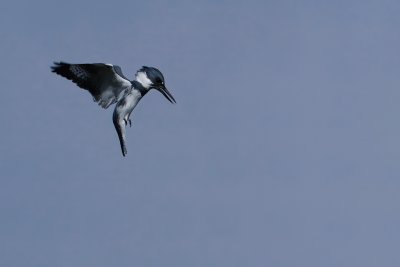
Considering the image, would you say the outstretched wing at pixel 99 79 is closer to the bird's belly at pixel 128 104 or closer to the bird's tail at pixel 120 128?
the bird's belly at pixel 128 104

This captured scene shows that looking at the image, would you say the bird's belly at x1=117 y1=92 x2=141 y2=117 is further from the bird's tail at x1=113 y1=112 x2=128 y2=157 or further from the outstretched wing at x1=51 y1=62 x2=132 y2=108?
the outstretched wing at x1=51 y1=62 x2=132 y2=108

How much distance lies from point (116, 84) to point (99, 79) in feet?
3.99

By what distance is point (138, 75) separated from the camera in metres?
39.6

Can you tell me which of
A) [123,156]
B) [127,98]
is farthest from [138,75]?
[123,156]

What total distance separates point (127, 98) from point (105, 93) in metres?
2.15

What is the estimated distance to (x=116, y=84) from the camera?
41.3 m

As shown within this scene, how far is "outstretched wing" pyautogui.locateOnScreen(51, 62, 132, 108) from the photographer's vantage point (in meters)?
41.3

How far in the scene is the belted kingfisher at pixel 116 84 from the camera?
129ft

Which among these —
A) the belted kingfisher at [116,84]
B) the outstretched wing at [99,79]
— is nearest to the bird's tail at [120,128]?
the belted kingfisher at [116,84]

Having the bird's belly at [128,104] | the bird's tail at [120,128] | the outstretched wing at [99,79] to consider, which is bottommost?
the bird's tail at [120,128]

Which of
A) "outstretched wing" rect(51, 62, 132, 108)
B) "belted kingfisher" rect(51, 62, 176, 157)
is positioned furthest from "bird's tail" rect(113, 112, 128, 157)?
"outstretched wing" rect(51, 62, 132, 108)

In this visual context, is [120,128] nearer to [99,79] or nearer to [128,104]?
[128,104]

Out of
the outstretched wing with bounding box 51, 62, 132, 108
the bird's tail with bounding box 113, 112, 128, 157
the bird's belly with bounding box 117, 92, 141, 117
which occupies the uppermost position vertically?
the outstretched wing with bounding box 51, 62, 132, 108

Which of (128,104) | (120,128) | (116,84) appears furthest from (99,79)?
(120,128)
